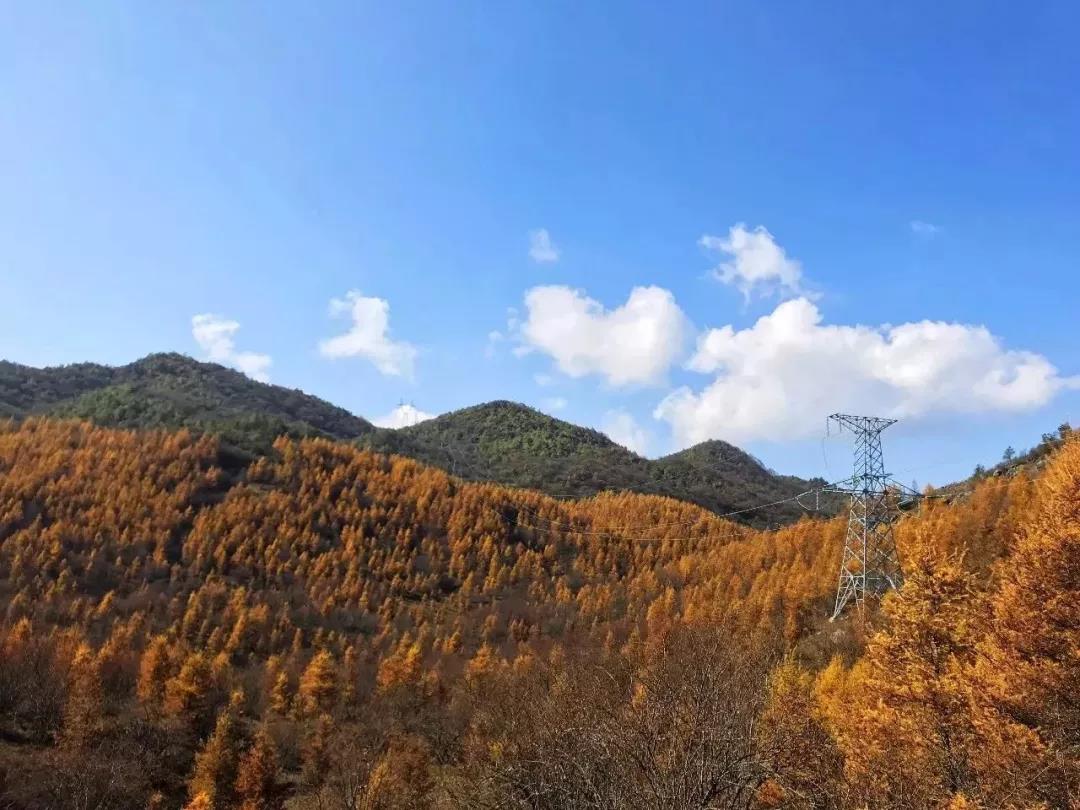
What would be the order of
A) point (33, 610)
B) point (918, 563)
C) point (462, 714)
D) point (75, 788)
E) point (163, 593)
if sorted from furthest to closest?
point (163, 593), point (33, 610), point (462, 714), point (75, 788), point (918, 563)

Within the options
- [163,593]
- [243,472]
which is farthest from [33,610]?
[243,472]

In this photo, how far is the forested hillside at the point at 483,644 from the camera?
13977 mm

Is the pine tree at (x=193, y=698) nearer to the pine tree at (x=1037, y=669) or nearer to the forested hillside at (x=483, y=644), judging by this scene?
the forested hillside at (x=483, y=644)

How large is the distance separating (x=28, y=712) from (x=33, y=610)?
3390 centimetres

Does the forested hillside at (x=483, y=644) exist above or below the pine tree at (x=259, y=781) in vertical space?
above

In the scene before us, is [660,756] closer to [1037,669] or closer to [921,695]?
[921,695]

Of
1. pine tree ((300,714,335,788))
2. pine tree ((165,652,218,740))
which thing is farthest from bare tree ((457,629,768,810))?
pine tree ((165,652,218,740))

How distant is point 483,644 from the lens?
263ft

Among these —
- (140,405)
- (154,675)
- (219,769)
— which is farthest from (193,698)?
(140,405)

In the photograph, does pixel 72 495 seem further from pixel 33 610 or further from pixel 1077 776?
pixel 1077 776

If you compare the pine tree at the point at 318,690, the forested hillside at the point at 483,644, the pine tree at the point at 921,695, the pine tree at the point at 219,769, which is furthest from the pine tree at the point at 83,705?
the pine tree at the point at 921,695

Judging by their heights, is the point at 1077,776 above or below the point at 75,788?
above

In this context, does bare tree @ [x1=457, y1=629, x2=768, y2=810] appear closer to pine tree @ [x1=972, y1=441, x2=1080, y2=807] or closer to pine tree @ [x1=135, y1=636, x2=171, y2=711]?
pine tree @ [x1=972, y1=441, x2=1080, y2=807]

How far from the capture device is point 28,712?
45000mm
